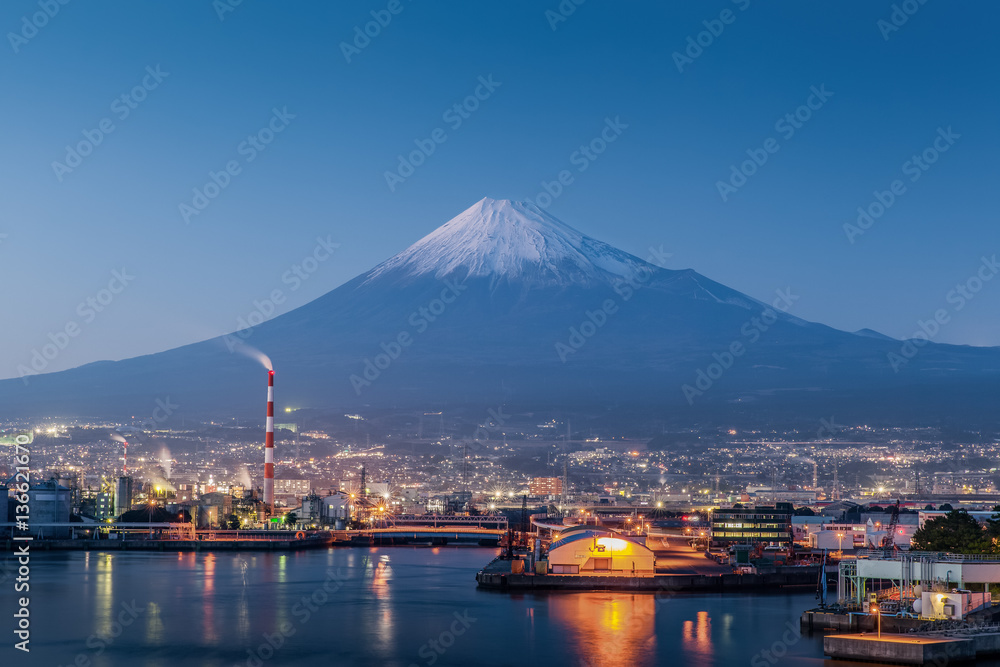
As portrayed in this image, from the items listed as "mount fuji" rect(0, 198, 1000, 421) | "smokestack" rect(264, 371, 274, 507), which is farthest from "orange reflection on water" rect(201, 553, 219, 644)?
"mount fuji" rect(0, 198, 1000, 421)

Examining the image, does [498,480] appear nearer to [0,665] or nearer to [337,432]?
[337,432]

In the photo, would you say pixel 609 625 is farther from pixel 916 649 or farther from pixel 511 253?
pixel 511 253

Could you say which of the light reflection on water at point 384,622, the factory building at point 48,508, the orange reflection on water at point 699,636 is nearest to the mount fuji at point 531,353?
the factory building at point 48,508

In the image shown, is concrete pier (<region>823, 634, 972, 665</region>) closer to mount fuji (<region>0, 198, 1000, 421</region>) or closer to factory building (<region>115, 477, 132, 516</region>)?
factory building (<region>115, 477, 132, 516</region>)

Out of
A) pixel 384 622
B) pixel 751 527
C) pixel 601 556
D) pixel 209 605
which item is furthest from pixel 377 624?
→ pixel 751 527

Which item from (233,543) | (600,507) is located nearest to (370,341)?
(600,507)
